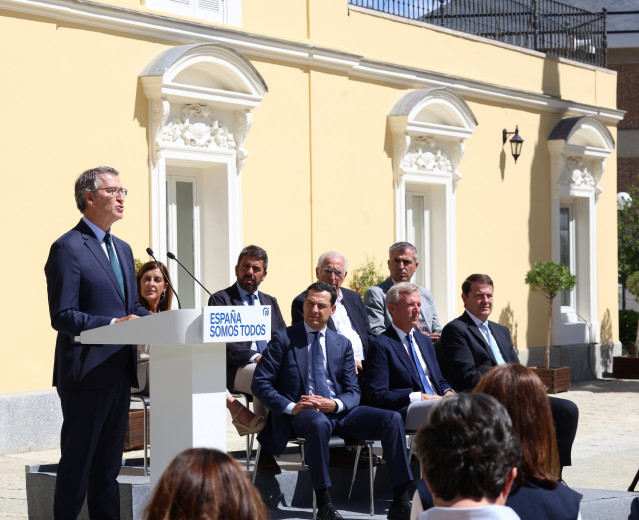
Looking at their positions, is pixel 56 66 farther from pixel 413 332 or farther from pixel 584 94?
pixel 584 94

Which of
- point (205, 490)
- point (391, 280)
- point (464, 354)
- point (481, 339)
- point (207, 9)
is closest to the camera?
point (205, 490)

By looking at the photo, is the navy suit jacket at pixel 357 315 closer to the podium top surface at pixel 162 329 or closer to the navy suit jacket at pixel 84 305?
the navy suit jacket at pixel 84 305

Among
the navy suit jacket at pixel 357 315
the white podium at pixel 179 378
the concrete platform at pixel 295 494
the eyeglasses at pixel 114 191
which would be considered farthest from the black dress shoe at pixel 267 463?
the eyeglasses at pixel 114 191

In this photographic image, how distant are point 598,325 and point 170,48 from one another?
30.5 ft

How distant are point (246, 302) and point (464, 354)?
4.88 ft

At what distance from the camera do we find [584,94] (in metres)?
17.0

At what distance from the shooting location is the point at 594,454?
9.40 meters

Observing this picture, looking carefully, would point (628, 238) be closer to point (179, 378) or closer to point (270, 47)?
point (270, 47)

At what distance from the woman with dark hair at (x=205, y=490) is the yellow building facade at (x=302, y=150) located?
7209mm

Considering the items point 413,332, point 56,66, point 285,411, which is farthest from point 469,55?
point 285,411

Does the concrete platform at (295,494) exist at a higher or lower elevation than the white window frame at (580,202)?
lower

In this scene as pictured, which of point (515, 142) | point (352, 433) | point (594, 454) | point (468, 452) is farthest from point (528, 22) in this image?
point (468, 452)

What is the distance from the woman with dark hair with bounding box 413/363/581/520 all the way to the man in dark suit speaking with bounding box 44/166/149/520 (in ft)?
6.52

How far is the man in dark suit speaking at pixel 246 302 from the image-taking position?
6.96 meters
